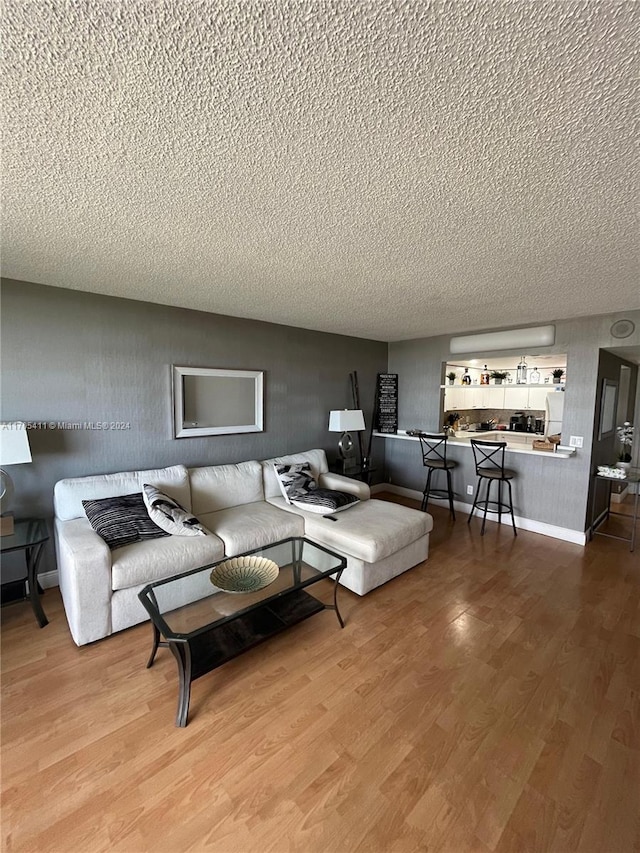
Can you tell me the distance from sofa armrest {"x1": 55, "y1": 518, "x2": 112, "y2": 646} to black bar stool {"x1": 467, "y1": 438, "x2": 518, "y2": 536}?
136 inches

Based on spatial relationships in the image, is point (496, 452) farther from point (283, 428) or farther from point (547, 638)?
point (283, 428)

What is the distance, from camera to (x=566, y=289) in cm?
260

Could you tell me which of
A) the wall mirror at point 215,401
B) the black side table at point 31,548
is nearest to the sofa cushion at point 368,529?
the wall mirror at point 215,401

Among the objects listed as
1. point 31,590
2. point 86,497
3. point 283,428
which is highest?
point 283,428

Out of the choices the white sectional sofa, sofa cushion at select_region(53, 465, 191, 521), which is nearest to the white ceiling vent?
the white sectional sofa

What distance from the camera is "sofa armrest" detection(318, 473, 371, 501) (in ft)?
11.9

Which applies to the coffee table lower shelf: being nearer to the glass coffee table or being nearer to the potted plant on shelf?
the glass coffee table

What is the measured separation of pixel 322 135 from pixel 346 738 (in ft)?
7.65

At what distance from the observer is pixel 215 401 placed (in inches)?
139

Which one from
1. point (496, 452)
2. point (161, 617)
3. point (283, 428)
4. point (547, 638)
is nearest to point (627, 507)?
point (496, 452)

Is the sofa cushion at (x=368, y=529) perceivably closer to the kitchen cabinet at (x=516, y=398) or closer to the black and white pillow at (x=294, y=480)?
the black and white pillow at (x=294, y=480)

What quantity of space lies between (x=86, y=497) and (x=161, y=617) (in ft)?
4.27

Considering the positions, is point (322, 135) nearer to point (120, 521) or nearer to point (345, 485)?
point (120, 521)

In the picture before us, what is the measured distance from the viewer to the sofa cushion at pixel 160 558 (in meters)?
2.12
